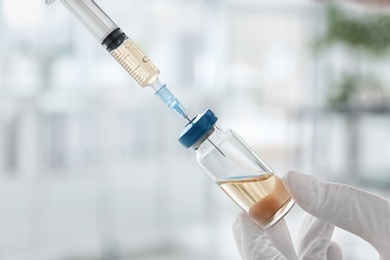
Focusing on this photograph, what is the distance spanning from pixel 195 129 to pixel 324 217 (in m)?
0.24

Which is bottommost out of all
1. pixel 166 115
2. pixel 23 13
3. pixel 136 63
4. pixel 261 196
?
pixel 261 196

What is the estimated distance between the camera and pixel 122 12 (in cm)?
392

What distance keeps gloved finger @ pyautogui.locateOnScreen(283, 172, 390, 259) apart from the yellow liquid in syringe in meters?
0.26

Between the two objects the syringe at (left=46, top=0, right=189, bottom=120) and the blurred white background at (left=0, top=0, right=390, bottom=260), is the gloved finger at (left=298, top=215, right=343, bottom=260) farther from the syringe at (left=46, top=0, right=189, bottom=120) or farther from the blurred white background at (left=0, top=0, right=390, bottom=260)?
the blurred white background at (left=0, top=0, right=390, bottom=260)

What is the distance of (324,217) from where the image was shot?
871mm

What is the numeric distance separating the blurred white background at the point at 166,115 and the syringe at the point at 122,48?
8.54 feet

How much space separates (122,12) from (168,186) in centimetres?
127

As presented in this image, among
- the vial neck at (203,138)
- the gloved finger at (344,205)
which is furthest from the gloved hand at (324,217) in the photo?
the vial neck at (203,138)

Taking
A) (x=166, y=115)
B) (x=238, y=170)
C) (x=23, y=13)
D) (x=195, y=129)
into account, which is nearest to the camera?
(x=195, y=129)

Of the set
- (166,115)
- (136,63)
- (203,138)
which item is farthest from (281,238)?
(166,115)

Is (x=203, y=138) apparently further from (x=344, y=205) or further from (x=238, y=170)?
(x=344, y=205)

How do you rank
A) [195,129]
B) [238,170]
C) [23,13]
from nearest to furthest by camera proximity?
[195,129]
[238,170]
[23,13]

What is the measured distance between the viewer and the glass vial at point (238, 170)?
831 mm

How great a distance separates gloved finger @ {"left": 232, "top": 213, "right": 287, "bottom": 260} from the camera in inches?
32.6
